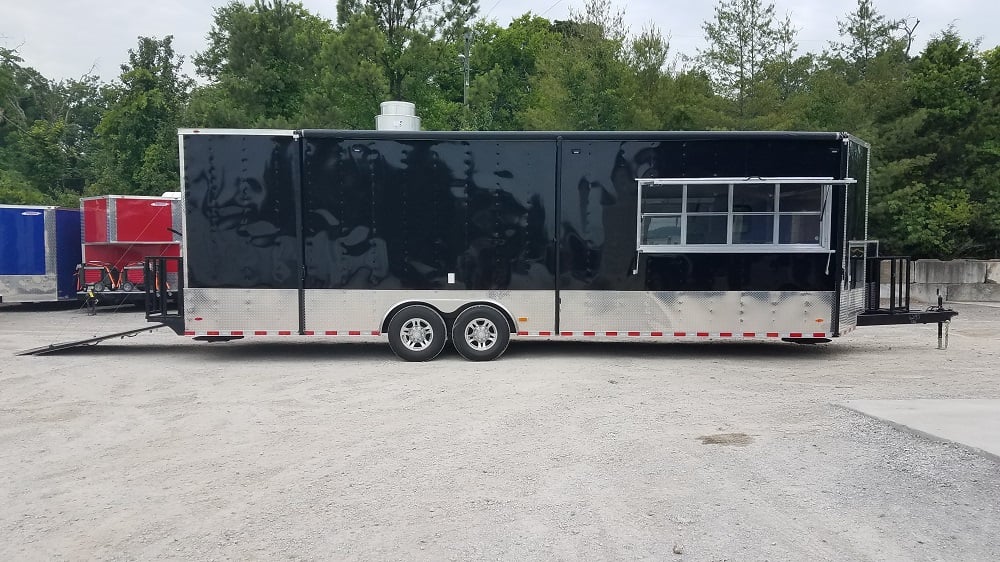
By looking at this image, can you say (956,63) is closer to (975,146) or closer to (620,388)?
(975,146)

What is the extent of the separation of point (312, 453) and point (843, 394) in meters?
5.93

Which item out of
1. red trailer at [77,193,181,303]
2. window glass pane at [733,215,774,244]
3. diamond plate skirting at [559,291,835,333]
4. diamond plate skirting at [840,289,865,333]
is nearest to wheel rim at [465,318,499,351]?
diamond plate skirting at [559,291,835,333]

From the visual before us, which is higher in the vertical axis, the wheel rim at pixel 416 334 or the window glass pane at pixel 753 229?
the window glass pane at pixel 753 229

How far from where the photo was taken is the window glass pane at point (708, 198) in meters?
10.6

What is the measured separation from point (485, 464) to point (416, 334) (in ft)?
16.9

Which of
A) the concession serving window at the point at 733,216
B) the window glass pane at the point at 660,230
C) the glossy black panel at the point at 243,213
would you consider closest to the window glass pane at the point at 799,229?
the concession serving window at the point at 733,216

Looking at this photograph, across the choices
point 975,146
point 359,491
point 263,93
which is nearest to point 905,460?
point 359,491

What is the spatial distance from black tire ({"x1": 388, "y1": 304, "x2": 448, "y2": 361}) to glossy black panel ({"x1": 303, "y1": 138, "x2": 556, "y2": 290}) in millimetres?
413

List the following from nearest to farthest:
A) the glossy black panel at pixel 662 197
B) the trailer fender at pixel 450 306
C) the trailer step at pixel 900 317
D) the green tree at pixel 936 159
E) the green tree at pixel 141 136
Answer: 1. the glossy black panel at pixel 662 197
2. the trailer fender at pixel 450 306
3. the trailer step at pixel 900 317
4. the green tree at pixel 936 159
5. the green tree at pixel 141 136

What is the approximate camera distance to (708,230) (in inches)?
420

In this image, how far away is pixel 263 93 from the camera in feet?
84.1

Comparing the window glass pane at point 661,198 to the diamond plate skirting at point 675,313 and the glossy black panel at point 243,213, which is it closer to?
the diamond plate skirting at point 675,313

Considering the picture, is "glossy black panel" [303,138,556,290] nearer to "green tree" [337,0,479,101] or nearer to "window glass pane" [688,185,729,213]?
"window glass pane" [688,185,729,213]

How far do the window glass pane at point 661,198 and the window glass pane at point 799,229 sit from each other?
1.49 metres
